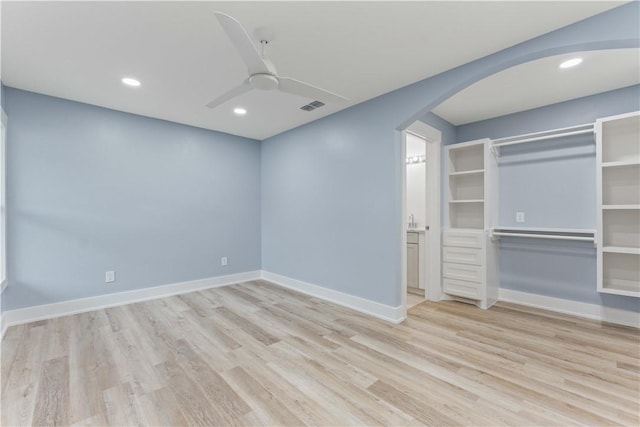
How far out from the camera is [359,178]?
11.4ft

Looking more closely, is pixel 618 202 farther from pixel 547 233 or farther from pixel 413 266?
pixel 413 266

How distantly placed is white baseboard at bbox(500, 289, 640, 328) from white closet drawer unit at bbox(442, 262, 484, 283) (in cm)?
64

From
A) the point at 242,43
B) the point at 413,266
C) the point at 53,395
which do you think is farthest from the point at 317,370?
the point at 413,266

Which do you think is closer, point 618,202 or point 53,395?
point 53,395

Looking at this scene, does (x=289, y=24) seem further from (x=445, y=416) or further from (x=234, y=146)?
(x=234, y=146)

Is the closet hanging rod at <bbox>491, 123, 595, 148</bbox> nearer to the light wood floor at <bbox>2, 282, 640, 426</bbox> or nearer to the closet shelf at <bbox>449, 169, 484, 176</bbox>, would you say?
the closet shelf at <bbox>449, 169, 484, 176</bbox>

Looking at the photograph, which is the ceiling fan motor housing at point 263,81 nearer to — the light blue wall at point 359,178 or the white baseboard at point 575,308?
the light blue wall at point 359,178

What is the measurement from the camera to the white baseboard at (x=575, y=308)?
116 inches

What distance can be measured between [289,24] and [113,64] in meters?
1.73

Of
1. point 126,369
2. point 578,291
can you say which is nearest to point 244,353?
point 126,369

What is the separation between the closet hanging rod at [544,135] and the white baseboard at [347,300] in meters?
2.60

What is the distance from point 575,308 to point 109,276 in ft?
19.1

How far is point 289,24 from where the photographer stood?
77.3 inches

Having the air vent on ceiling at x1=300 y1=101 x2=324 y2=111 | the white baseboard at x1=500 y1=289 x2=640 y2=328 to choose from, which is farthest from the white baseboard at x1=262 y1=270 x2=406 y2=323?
the air vent on ceiling at x1=300 y1=101 x2=324 y2=111
